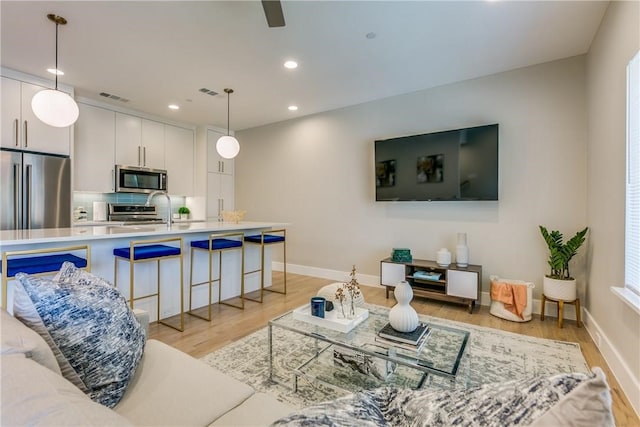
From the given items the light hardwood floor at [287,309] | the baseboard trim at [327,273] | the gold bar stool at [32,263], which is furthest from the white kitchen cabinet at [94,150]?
the baseboard trim at [327,273]

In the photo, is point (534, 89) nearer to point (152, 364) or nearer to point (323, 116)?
point (323, 116)

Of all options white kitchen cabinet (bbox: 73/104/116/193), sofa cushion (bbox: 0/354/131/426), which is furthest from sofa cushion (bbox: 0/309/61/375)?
white kitchen cabinet (bbox: 73/104/116/193)

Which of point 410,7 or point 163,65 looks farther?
point 163,65

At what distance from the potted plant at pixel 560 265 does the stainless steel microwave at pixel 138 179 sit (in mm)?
5543

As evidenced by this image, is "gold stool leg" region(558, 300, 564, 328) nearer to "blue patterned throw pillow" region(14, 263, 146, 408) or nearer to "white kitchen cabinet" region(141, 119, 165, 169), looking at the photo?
"blue patterned throw pillow" region(14, 263, 146, 408)

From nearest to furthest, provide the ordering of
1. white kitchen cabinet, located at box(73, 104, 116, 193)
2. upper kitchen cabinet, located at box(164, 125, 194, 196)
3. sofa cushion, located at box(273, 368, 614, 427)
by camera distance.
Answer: sofa cushion, located at box(273, 368, 614, 427) → white kitchen cabinet, located at box(73, 104, 116, 193) → upper kitchen cabinet, located at box(164, 125, 194, 196)

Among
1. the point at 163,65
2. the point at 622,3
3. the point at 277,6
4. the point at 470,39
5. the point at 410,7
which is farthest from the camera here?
the point at 163,65

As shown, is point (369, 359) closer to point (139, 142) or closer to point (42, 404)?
point (42, 404)

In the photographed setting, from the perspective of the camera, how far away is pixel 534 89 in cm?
340

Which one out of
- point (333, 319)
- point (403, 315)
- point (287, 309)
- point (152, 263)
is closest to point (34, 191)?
point (152, 263)

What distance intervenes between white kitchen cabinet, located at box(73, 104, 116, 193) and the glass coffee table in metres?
4.08

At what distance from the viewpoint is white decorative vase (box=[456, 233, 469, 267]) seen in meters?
3.60

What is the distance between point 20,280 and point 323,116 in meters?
4.51

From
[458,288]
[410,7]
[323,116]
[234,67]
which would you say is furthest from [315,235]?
[410,7]
